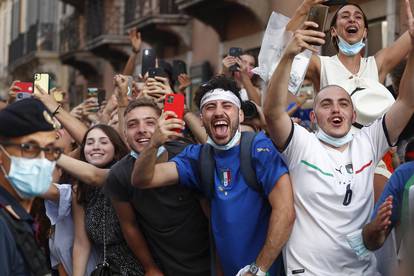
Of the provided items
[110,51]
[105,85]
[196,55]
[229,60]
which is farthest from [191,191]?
[105,85]

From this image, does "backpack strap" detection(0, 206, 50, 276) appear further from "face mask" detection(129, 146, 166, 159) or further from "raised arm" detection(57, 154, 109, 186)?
"raised arm" detection(57, 154, 109, 186)

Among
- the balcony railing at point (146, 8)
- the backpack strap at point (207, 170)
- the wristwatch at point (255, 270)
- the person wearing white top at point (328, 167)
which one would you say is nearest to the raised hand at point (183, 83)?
the backpack strap at point (207, 170)

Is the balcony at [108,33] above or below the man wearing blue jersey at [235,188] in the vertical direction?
above

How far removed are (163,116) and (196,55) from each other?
13266 mm

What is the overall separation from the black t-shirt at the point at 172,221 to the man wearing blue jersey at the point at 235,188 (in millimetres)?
224

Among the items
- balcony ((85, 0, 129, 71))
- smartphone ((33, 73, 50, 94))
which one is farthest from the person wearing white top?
balcony ((85, 0, 129, 71))

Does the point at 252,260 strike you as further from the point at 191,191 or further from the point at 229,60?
the point at 229,60

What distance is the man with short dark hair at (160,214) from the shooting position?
16.8 feet

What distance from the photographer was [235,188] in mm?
4695

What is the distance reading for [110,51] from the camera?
23.6 m

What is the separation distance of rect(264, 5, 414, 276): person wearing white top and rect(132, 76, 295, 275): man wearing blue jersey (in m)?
0.11

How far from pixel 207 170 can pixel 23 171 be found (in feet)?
4.83

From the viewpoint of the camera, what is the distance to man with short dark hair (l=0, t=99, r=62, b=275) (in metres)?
3.47

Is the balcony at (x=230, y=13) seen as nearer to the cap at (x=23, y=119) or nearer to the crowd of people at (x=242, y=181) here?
the crowd of people at (x=242, y=181)
